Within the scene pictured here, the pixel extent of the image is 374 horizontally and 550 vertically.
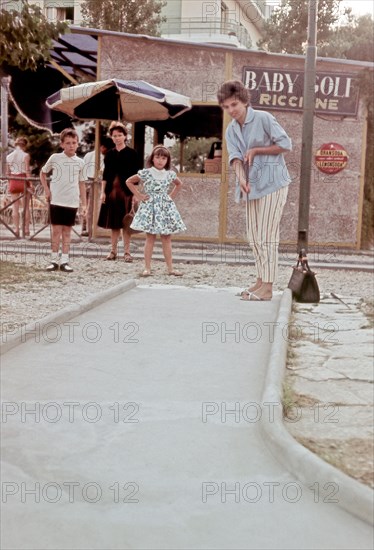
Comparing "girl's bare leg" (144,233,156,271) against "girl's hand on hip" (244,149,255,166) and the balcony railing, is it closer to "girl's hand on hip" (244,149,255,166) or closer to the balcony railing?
"girl's hand on hip" (244,149,255,166)

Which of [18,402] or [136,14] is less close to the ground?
[136,14]

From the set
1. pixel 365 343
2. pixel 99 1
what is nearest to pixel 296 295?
pixel 365 343

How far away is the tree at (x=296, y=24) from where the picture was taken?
98.9 ft

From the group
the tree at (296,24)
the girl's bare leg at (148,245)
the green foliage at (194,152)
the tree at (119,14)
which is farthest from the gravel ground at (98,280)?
the tree at (296,24)

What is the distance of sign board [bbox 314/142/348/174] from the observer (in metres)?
14.7

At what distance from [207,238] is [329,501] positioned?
39.0ft

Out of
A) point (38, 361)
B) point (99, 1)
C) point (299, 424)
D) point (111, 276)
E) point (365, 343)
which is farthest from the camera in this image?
point (99, 1)

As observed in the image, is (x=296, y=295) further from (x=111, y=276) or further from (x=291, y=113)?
(x=291, y=113)

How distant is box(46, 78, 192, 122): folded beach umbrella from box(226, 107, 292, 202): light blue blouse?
555 cm

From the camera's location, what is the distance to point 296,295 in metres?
7.95

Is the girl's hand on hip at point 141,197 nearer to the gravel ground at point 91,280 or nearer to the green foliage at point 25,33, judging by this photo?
the gravel ground at point 91,280

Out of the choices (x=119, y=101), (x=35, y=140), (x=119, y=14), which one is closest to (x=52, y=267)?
(x=119, y=101)

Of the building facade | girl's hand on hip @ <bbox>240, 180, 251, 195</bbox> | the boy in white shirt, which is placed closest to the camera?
girl's hand on hip @ <bbox>240, 180, 251, 195</bbox>

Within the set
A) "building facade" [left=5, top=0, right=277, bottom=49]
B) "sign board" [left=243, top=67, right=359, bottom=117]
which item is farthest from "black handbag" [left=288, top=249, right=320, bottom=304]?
"building facade" [left=5, top=0, right=277, bottom=49]
